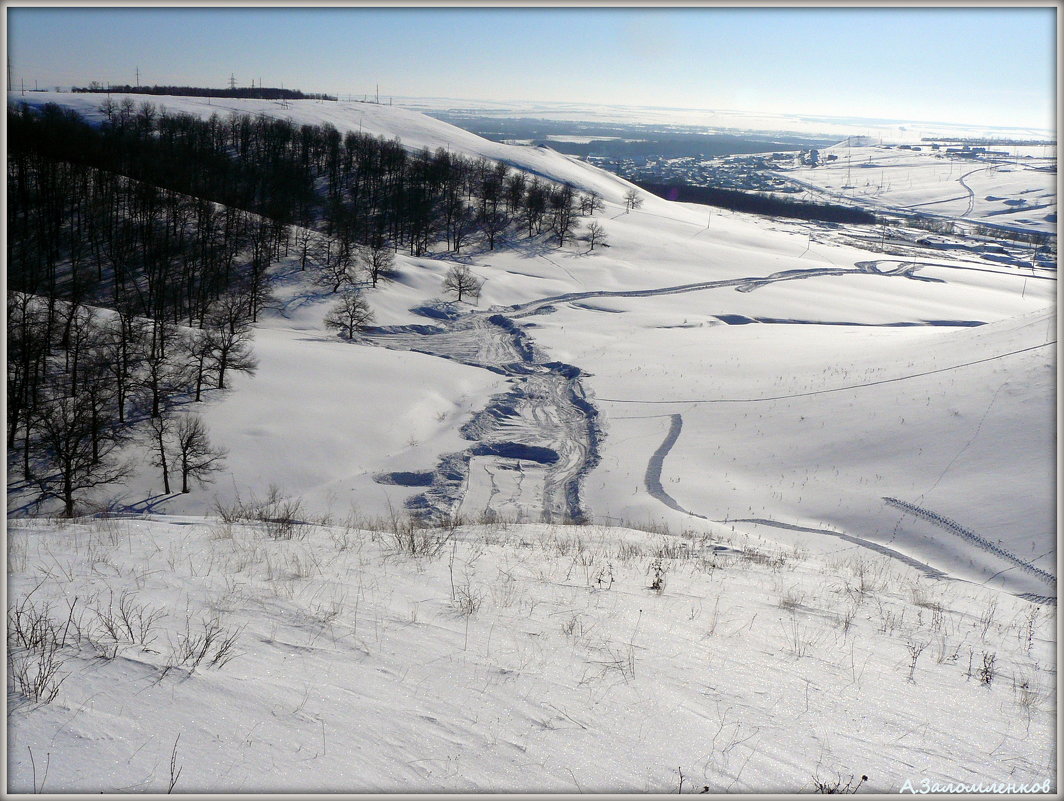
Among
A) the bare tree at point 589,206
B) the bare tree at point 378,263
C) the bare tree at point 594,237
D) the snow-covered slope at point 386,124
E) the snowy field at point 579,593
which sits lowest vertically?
the snowy field at point 579,593

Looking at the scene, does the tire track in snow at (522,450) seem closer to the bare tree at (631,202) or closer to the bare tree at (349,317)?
the bare tree at (349,317)

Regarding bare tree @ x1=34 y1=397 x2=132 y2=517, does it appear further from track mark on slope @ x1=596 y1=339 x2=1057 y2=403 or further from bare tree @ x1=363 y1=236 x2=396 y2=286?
bare tree @ x1=363 y1=236 x2=396 y2=286

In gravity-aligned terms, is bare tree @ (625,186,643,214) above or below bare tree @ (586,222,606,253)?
above

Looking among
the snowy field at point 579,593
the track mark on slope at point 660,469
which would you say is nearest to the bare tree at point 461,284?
the snowy field at point 579,593

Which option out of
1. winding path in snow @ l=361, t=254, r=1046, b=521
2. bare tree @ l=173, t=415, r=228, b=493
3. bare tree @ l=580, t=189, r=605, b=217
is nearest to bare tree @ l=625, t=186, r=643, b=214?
bare tree @ l=580, t=189, r=605, b=217

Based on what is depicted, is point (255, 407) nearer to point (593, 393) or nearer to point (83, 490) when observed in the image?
point (83, 490)

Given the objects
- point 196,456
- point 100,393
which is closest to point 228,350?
point 100,393

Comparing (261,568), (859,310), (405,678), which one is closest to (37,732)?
(405,678)
